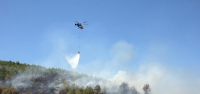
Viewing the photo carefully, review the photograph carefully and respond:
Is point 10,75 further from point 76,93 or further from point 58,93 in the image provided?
point 76,93

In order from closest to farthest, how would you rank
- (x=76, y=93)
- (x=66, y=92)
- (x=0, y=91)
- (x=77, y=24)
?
(x=77, y=24) < (x=0, y=91) < (x=76, y=93) < (x=66, y=92)

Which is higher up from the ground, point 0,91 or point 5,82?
point 5,82

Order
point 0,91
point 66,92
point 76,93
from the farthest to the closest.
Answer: point 66,92 < point 76,93 < point 0,91

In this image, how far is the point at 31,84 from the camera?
652 ft

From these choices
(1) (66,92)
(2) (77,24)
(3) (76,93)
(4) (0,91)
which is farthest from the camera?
(1) (66,92)

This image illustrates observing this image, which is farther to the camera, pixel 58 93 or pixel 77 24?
pixel 58 93

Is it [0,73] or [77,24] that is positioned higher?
[0,73]

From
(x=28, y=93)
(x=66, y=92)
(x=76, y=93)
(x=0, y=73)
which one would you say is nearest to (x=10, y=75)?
(x=0, y=73)

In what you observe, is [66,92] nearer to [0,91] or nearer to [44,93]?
[44,93]

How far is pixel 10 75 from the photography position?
194 metres

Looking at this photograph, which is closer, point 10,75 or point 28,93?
point 28,93

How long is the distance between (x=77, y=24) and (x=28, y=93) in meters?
108

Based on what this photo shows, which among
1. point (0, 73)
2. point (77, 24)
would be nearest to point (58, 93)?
point (0, 73)

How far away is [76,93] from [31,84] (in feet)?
149
